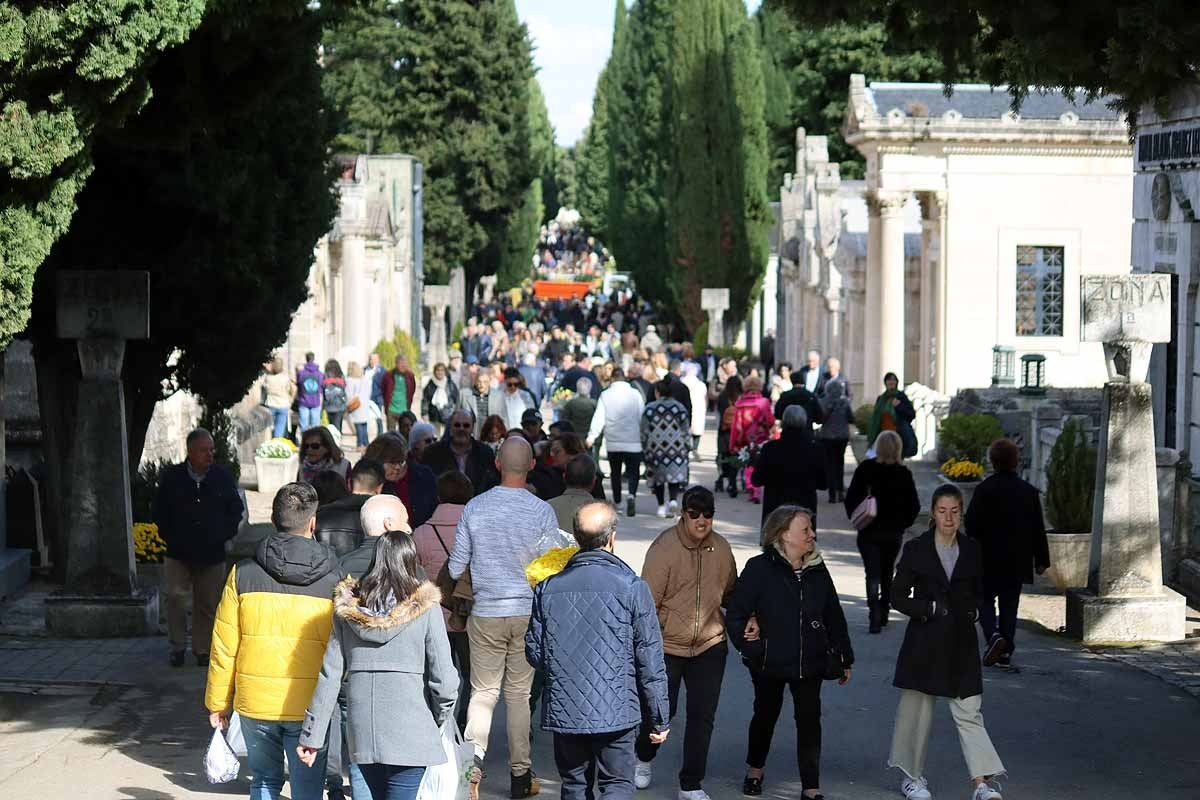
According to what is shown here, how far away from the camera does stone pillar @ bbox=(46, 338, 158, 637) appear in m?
12.7

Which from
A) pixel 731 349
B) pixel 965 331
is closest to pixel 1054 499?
pixel 965 331

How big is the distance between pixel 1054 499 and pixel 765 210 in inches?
1359

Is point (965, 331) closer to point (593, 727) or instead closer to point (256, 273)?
point (256, 273)

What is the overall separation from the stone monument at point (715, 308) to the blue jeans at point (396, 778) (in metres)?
36.5

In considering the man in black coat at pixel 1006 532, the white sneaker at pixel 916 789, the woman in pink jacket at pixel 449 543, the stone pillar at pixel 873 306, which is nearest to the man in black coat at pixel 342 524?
the woman in pink jacket at pixel 449 543

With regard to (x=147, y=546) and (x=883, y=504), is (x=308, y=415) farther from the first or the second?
(x=883, y=504)

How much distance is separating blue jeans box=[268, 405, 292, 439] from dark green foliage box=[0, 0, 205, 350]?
15.2 metres

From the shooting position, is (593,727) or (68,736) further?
(68,736)

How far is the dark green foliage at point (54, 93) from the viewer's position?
8.86 meters

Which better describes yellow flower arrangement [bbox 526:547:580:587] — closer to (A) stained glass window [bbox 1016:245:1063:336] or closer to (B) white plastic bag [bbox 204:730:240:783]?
(B) white plastic bag [bbox 204:730:240:783]

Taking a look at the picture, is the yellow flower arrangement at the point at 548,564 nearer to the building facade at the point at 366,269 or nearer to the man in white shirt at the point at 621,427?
the man in white shirt at the point at 621,427

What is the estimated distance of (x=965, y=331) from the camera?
2955 centimetres

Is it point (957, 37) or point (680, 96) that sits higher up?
point (680, 96)

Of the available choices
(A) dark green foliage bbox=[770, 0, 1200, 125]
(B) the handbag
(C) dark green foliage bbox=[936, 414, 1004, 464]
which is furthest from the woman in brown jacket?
(C) dark green foliage bbox=[936, 414, 1004, 464]
